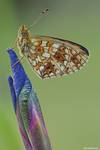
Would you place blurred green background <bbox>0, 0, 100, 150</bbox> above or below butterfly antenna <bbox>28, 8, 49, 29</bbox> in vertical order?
below

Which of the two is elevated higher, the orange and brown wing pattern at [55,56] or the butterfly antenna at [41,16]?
the butterfly antenna at [41,16]

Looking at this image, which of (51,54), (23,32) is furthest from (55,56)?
(23,32)

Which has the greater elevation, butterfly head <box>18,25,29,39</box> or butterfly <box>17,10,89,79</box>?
butterfly head <box>18,25,29,39</box>

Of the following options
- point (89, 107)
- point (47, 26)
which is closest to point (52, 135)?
point (89, 107)

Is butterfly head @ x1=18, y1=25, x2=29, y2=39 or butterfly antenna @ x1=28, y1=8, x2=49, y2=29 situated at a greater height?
butterfly antenna @ x1=28, y1=8, x2=49, y2=29

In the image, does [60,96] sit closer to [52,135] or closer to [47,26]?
[52,135]
